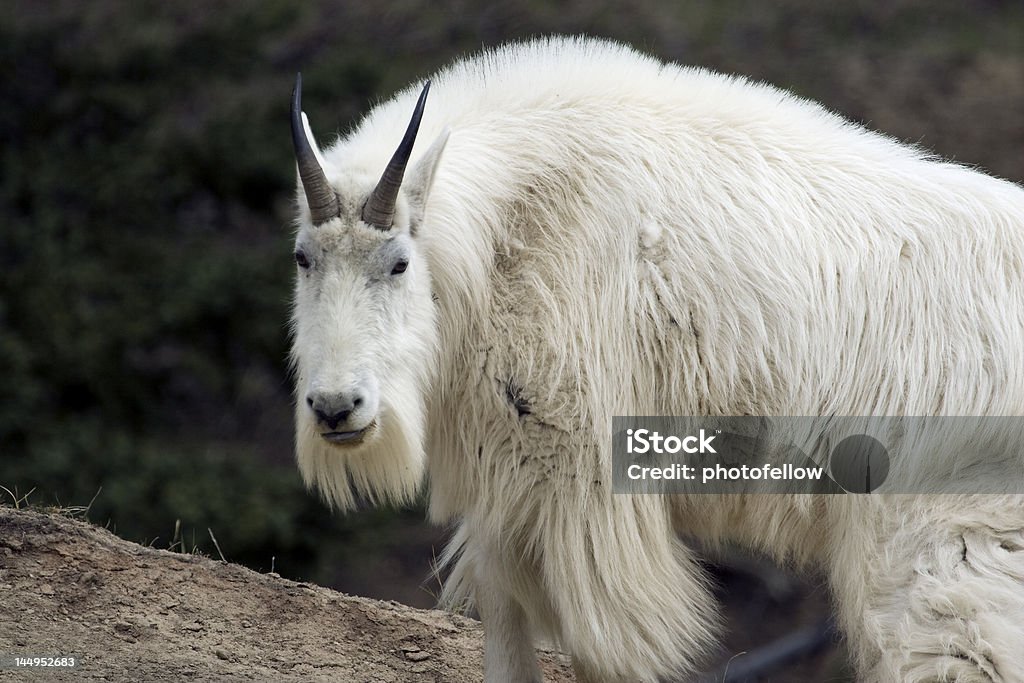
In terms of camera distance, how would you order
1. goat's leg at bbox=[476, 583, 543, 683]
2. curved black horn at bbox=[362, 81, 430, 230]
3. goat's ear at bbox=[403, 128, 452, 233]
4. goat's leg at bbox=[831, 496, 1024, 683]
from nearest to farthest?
goat's leg at bbox=[831, 496, 1024, 683] → curved black horn at bbox=[362, 81, 430, 230] → goat's ear at bbox=[403, 128, 452, 233] → goat's leg at bbox=[476, 583, 543, 683]

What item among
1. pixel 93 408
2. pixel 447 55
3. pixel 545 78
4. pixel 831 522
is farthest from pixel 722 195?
pixel 447 55

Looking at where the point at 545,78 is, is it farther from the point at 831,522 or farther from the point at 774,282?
the point at 831,522

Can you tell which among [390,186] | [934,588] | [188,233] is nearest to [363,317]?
[390,186]

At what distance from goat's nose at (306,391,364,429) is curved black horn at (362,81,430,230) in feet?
1.94

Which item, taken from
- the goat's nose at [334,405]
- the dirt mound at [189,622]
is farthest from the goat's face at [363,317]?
the dirt mound at [189,622]

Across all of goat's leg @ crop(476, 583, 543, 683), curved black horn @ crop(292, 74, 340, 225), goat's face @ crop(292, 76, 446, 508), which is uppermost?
curved black horn @ crop(292, 74, 340, 225)

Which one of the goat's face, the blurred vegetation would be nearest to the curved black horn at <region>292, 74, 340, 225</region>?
the goat's face

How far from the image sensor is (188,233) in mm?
11766

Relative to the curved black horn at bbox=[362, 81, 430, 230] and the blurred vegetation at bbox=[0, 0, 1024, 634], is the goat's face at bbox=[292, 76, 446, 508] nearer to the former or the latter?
the curved black horn at bbox=[362, 81, 430, 230]

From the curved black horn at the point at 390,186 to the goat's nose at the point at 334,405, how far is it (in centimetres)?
59

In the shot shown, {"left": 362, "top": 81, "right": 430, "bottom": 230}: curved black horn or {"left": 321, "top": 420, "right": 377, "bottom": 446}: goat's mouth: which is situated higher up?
{"left": 362, "top": 81, "right": 430, "bottom": 230}: curved black horn

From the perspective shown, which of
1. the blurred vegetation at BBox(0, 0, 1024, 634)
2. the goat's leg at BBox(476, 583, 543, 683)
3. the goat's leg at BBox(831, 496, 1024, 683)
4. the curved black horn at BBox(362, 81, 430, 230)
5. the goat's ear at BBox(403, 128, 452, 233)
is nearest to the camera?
the goat's leg at BBox(831, 496, 1024, 683)

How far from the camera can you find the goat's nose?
4.13 meters

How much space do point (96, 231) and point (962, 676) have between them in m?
9.22
